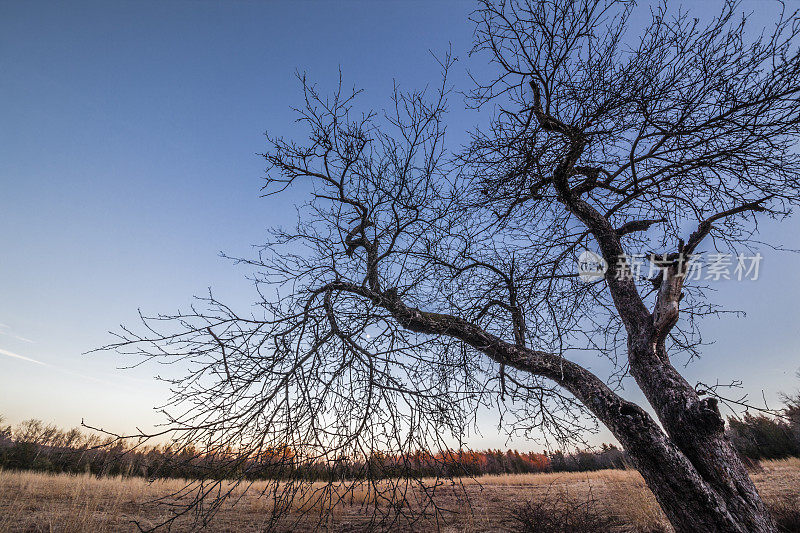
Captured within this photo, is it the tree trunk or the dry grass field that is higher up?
the tree trunk

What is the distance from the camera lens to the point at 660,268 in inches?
169

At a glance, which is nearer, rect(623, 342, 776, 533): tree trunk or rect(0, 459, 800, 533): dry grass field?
rect(623, 342, 776, 533): tree trunk

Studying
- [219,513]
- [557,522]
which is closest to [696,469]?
[557,522]

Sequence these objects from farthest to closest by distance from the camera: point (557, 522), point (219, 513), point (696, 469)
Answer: point (219, 513), point (557, 522), point (696, 469)

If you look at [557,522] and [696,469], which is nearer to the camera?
[696,469]

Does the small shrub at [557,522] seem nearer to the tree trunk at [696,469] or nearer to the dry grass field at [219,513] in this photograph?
the dry grass field at [219,513]

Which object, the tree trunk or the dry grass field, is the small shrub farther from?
the tree trunk

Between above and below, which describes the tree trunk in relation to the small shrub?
above

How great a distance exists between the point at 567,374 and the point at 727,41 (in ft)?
11.9

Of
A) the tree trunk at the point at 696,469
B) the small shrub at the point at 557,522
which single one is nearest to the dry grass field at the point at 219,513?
the small shrub at the point at 557,522

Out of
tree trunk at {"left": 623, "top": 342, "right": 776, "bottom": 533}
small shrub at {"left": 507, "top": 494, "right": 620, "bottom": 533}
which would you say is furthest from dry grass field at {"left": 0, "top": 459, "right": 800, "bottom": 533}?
tree trunk at {"left": 623, "top": 342, "right": 776, "bottom": 533}

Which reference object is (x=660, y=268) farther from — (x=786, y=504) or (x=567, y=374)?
(x=786, y=504)

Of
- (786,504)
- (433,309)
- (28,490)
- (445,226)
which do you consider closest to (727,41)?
(445,226)

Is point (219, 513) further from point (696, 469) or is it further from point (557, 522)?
point (696, 469)
